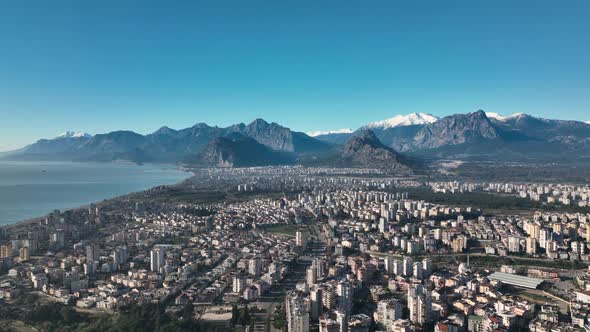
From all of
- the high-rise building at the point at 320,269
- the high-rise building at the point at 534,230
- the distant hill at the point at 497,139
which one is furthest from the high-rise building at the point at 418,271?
the distant hill at the point at 497,139

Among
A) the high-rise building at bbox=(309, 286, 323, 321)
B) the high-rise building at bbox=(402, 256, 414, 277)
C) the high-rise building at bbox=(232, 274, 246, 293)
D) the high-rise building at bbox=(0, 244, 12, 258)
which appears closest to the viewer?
the high-rise building at bbox=(309, 286, 323, 321)

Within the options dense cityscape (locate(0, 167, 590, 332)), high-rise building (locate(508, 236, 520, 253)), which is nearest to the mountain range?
dense cityscape (locate(0, 167, 590, 332))

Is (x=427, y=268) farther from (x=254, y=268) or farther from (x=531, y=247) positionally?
(x=254, y=268)

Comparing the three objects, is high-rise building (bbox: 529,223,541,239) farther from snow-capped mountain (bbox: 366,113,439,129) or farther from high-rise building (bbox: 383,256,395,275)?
snow-capped mountain (bbox: 366,113,439,129)

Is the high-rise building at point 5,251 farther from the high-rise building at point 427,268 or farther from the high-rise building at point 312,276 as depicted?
the high-rise building at point 427,268

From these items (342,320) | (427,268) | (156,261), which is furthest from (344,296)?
(156,261)

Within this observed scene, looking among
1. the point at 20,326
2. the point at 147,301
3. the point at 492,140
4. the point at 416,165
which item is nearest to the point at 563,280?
the point at 147,301
